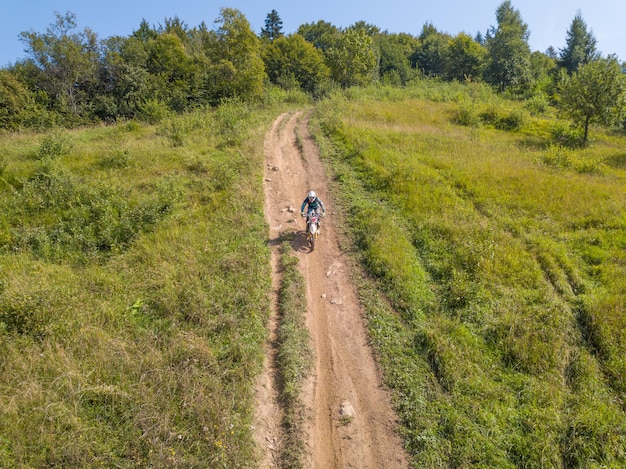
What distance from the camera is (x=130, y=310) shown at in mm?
9102

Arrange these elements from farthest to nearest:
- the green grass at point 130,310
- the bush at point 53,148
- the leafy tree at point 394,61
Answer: the leafy tree at point 394,61, the bush at point 53,148, the green grass at point 130,310

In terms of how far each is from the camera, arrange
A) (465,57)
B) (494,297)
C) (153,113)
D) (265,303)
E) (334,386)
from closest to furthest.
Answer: (334,386)
(265,303)
(494,297)
(153,113)
(465,57)

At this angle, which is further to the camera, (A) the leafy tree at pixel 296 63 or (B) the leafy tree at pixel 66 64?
(A) the leafy tree at pixel 296 63

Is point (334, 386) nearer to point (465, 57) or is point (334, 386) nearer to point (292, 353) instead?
point (292, 353)

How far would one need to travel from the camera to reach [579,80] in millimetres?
27281

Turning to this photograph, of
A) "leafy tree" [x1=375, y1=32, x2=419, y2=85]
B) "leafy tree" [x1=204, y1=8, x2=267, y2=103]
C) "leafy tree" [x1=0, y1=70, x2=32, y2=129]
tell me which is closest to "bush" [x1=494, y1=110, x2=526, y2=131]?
"leafy tree" [x1=204, y1=8, x2=267, y2=103]

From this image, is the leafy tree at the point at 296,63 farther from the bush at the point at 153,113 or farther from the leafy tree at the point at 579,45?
the leafy tree at the point at 579,45

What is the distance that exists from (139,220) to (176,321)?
5.80 meters

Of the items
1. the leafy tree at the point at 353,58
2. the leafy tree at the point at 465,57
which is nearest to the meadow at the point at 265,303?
the leafy tree at the point at 353,58

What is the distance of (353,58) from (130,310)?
4075cm

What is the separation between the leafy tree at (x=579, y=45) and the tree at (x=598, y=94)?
4409 cm

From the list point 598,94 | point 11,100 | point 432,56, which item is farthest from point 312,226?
point 432,56

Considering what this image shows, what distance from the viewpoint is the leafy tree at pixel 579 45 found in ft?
199

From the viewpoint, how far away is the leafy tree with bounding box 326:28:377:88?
134ft
